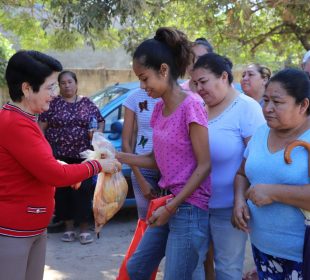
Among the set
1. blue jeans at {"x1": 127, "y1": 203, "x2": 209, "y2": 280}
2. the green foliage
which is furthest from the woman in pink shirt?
the green foliage

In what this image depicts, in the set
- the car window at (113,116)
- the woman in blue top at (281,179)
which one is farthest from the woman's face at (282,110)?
the car window at (113,116)

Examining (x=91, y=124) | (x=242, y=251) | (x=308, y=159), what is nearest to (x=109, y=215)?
(x=242, y=251)

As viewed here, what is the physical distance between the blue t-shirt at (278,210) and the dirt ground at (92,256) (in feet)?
6.98

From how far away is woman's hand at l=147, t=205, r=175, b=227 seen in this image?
269 centimetres

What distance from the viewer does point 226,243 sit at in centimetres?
295

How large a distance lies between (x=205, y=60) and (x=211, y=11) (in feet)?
26.0

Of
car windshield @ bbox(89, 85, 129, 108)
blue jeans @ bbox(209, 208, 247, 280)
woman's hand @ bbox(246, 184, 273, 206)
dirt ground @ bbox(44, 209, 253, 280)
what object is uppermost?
car windshield @ bbox(89, 85, 129, 108)

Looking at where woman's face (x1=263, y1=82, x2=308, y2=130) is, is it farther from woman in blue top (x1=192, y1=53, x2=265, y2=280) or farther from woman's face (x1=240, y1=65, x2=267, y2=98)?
woman's face (x1=240, y1=65, x2=267, y2=98)

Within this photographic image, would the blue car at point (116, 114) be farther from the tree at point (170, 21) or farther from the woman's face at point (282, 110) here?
the woman's face at point (282, 110)

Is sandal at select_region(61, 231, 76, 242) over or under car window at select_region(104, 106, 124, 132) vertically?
under

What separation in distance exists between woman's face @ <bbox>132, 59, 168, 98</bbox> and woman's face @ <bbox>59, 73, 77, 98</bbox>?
3026mm

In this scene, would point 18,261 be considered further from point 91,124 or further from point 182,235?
point 91,124

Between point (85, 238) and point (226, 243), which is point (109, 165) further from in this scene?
point (85, 238)

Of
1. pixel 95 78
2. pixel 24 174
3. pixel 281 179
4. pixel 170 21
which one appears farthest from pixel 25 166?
pixel 95 78
